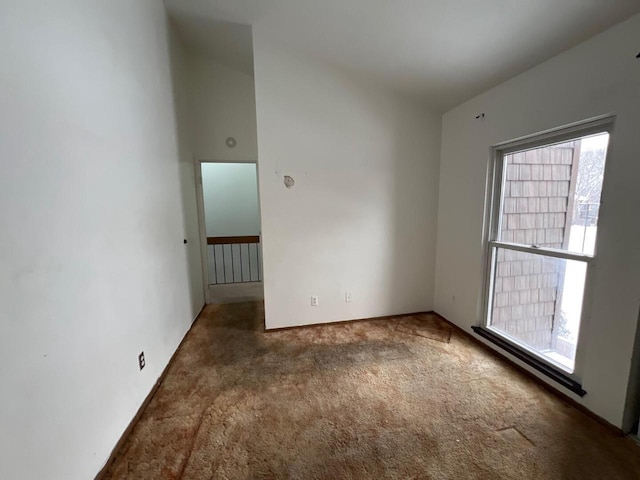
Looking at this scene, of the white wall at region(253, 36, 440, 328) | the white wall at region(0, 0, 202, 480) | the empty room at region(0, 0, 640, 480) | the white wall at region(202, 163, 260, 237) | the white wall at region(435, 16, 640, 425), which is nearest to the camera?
the white wall at region(0, 0, 202, 480)

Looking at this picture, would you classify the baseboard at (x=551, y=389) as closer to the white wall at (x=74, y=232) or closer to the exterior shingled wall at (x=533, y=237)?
the exterior shingled wall at (x=533, y=237)

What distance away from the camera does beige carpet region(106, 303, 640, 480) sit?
146 cm

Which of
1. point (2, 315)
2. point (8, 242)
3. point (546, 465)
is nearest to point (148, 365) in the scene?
point (2, 315)

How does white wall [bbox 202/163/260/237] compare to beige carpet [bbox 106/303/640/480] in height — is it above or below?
above

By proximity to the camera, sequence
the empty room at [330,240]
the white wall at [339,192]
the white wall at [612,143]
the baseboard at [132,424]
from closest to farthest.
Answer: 1. the empty room at [330,240]
2. the baseboard at [132,424]
3. the white wall at [612,143]
4. the white wall at [339,192]

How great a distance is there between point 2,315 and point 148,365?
1281 mm

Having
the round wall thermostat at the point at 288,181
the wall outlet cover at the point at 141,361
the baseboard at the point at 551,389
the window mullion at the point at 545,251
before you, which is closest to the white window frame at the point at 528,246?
the window mullion at the point at 545,251

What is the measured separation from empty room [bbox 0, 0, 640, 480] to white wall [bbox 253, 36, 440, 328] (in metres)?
0.03

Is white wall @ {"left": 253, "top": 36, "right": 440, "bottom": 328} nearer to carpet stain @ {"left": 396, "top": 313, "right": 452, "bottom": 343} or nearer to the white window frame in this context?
carpet stain @ {"left": 396, "top": 313, "right": 452, "bottom": 343}

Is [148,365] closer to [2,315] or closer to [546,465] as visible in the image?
[2,315]

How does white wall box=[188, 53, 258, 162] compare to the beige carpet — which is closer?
the beige carpet

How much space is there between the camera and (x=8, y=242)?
3.16ft

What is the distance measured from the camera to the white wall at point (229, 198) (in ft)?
17.7

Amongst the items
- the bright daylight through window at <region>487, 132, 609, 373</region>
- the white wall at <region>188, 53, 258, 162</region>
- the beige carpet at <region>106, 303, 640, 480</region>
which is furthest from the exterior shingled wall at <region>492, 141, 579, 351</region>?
the white wall at <region>188, 53, 258, 162</region>
